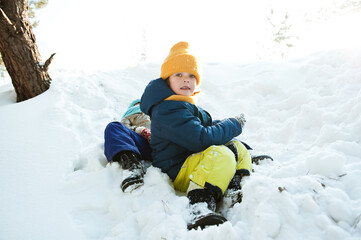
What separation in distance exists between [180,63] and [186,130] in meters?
0.70

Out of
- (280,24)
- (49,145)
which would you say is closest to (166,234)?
(49,145)

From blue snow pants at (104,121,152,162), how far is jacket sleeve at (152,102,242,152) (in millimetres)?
362

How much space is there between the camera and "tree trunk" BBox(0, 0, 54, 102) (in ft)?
9.96

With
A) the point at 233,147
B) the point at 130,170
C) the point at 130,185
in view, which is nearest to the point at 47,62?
the point at 130,170

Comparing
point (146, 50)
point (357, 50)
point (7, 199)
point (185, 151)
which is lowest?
point (146, 50)

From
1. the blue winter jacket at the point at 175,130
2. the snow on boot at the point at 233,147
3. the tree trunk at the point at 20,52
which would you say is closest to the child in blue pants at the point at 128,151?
the blue winter jacket at the point at 175,130

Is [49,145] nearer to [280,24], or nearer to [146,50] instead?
[280,24]

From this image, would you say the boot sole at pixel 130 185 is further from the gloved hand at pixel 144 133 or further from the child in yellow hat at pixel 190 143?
the gloved hand at pixel 144 133

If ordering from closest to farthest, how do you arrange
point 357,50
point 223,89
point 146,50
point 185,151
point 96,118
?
point 185,151, point 96,118, point 357,50, point 223,89, point 146,50

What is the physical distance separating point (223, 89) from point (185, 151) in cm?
305

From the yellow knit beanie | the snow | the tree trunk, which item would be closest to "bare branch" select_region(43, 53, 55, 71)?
the tree trunk

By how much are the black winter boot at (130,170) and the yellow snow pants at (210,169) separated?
296mm

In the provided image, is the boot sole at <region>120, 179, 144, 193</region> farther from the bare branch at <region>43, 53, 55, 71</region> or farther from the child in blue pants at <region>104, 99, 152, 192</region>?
the bare branch at <region>43, 53, 55, 71</region>

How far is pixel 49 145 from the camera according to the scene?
83.2 inches
